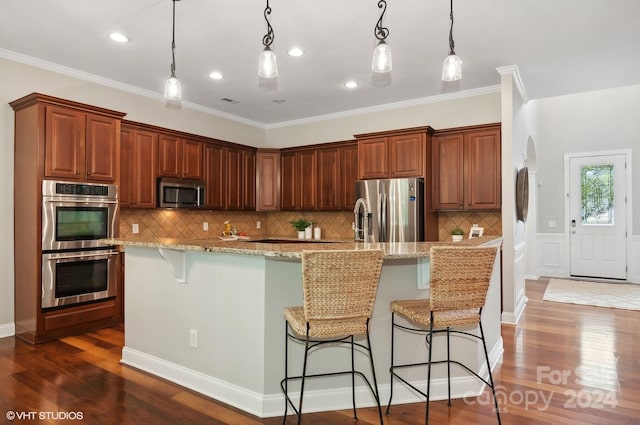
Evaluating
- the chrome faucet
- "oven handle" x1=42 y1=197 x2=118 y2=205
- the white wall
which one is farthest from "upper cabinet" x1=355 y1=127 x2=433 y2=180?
the white wall

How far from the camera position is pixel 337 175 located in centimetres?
603

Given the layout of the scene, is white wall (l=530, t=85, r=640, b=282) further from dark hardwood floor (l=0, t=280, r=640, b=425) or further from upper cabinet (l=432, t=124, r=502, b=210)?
dark hardwood floor (l=0, t=280, r=640, b=425)

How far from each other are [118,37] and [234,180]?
8.99 ft

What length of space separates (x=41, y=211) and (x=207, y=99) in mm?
2644

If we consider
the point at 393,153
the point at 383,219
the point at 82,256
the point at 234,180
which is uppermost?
the point at 393,153

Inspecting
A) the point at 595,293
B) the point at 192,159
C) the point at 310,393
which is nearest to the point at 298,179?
the point at 192,159

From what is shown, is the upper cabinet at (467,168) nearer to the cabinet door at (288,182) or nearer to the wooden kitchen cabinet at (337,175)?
the wooden kitchen cabinet at (337,175)

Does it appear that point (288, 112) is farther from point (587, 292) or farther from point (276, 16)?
point (587, 292)

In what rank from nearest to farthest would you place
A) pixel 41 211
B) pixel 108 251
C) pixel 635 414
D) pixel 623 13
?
pixel 635 414 → pixel 623 13 → pixel 41 211 → pixel 108 251

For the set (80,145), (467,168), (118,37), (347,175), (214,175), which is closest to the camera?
(118,37)

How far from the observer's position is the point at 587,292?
614 centimetres

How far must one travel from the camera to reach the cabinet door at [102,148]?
409cm

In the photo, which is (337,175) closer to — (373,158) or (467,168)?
(373,158)

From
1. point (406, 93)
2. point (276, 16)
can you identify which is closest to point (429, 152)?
point (406, 93)
